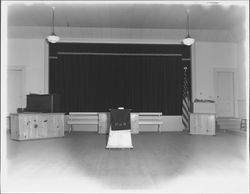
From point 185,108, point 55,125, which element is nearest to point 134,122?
point 185,108

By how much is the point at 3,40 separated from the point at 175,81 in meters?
8.61

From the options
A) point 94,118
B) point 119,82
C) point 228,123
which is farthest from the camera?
point 119,82

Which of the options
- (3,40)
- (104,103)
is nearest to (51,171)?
(3,40)

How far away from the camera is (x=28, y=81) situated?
10320 mm

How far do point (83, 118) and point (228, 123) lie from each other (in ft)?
17.4

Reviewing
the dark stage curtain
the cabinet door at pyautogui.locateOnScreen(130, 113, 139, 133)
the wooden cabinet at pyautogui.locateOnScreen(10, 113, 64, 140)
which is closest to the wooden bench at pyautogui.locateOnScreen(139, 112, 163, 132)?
the dark stage curtain

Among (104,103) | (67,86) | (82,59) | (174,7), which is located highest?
(174,7)

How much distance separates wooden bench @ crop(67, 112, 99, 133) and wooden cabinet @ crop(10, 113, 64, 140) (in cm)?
202

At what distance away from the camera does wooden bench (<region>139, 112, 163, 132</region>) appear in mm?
10227

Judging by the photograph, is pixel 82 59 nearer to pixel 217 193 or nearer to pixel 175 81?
pixel 175 81

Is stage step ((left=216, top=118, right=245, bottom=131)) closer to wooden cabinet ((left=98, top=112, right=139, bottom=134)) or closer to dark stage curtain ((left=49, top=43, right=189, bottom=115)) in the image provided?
dark stage curtain ((left=49, top=43, right=189, bottom=115))

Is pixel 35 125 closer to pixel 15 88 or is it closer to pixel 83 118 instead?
pixel 83 118

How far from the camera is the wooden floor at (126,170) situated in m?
3.01

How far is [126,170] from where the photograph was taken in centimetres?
385
